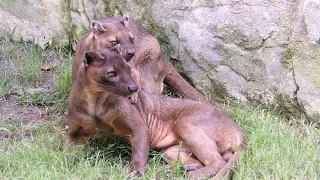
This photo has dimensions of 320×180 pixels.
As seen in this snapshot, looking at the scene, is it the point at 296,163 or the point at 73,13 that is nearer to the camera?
the point at 296,163

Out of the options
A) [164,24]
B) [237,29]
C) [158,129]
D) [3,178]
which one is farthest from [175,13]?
[3,178]

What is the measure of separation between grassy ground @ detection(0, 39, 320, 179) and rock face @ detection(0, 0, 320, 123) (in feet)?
0.77

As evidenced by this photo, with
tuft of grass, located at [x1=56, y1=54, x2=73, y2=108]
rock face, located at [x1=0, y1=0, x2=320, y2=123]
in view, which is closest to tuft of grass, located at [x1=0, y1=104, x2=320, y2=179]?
rock face, located at [x1=0, y1=0, x2=320, y2=123]

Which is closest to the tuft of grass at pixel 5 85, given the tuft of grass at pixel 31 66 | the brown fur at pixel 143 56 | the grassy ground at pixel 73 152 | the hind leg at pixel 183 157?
the grassy ground at pixel 73 152

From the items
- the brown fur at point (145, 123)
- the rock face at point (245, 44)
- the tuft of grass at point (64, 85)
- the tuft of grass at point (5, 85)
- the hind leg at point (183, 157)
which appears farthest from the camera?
the tuft of grass at point (5, 85)

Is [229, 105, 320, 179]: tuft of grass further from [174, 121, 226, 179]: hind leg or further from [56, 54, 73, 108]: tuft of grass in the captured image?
[56, 54, 73, 108]: tuft of grass

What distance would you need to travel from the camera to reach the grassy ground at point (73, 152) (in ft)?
18.5

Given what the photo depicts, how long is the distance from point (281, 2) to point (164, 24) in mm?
1390

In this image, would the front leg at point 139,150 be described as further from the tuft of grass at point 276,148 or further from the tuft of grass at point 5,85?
the tuft of grass at point 5,85

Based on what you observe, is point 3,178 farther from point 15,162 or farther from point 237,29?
point 237,29

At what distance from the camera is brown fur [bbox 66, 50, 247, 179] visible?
18.7 feet

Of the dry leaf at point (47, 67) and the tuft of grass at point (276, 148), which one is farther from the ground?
the tuft of grass at point (276, 148)

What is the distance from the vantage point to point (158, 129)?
6.28m

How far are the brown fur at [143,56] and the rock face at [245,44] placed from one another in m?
0.23
